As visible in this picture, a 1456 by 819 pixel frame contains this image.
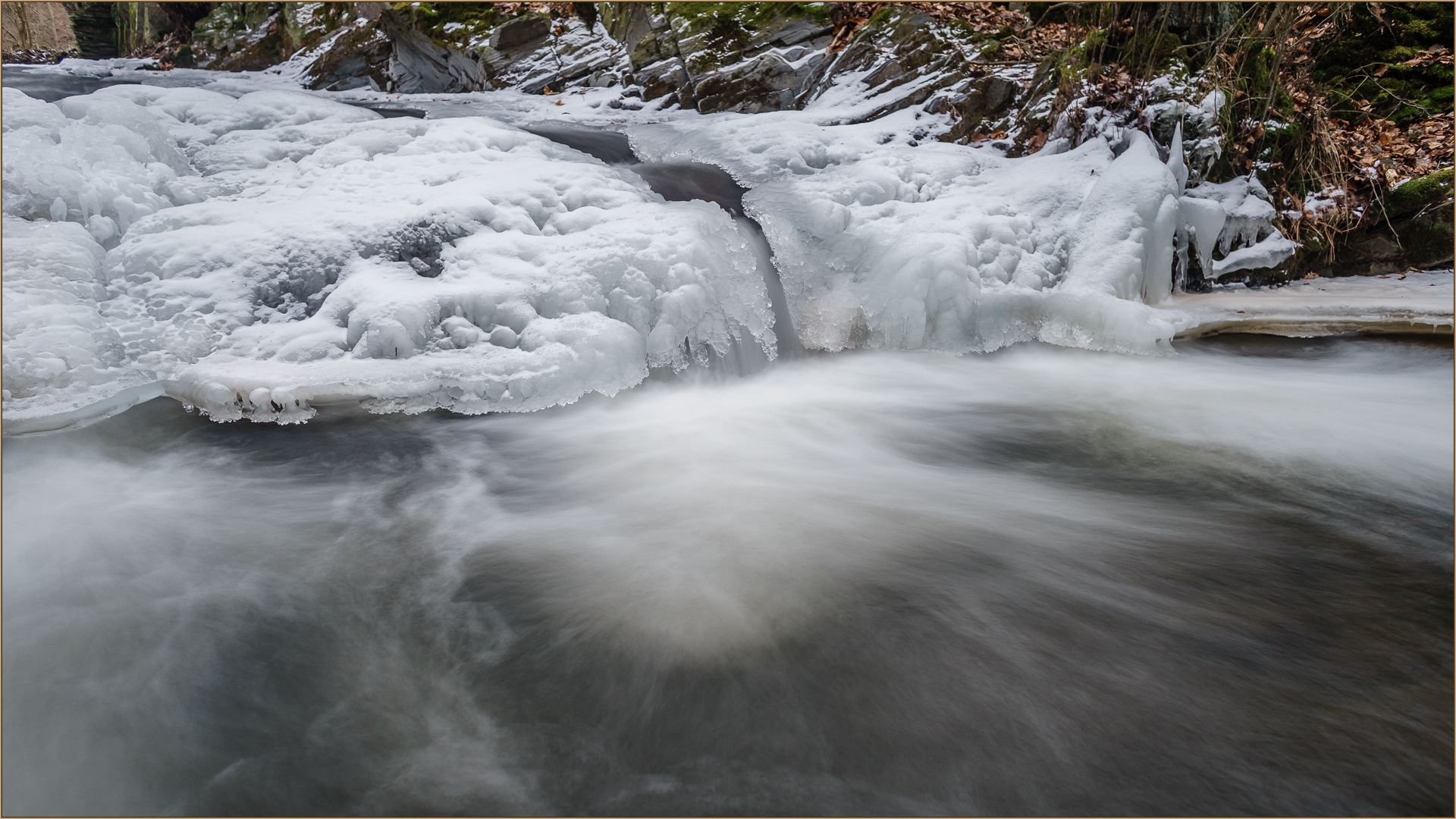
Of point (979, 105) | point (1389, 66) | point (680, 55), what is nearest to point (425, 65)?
point (680, 55)

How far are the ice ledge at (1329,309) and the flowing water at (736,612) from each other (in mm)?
866

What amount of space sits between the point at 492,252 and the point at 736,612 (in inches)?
106

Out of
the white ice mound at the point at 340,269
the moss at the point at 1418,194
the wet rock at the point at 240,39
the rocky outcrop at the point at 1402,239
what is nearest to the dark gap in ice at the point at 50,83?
the white ice mound at the point at 340,269

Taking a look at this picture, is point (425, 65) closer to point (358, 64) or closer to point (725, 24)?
point (358, 64)

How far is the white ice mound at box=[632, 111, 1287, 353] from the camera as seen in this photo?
14.6 feet

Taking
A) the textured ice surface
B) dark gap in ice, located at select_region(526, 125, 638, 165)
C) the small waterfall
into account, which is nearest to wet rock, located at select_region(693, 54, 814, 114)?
dark gap in ice, located at select_region(526, 125, 638, 165)

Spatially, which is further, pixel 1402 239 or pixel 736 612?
pixel 1402 239

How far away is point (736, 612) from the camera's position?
2.10 meters

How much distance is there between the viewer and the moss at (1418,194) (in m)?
4.91

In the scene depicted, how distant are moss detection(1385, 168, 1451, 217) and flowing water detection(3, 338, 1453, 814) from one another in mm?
2285

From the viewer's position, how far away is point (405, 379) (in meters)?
3.33

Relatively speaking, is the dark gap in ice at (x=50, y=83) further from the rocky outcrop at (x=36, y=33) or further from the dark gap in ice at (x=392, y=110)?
the rocky outcrop at (x=36, y=33)

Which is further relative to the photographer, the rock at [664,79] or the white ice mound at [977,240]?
the rock at [664,79]

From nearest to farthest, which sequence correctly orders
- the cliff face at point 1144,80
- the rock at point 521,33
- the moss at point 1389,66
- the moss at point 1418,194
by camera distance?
the moss at point 1418,194, the cliff face at point 1144,80, the moss at point 1389,66, the rock at point 521,33
